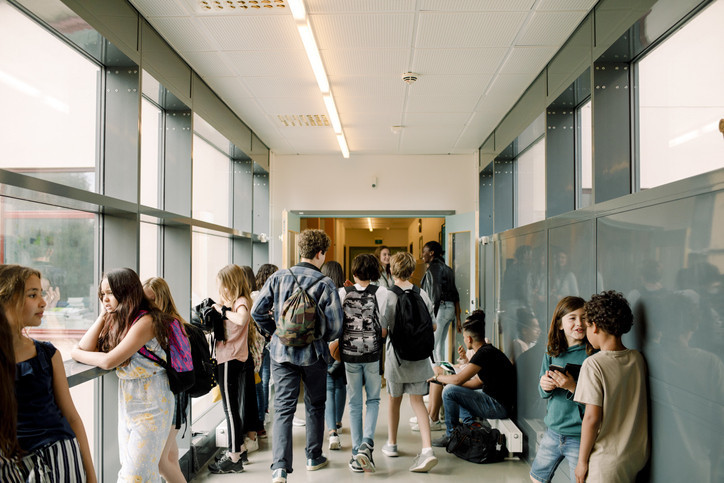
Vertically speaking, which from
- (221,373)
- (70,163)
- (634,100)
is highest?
(634,100)

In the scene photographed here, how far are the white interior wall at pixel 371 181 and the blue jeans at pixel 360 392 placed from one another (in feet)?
12.4

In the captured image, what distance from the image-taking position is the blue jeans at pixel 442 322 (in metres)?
6.08

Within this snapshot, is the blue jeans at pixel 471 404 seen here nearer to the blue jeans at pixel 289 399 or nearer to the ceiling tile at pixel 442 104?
the blue jeans at pixel 289 399

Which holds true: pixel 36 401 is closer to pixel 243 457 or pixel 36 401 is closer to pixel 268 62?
pixel 243 457

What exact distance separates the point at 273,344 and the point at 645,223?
7.34 feet

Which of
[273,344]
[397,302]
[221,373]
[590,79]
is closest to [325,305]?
[273,344]

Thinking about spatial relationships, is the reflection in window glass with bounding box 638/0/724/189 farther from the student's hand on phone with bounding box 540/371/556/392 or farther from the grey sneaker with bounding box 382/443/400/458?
the grey sneaker with bounding box 382/443/400/458

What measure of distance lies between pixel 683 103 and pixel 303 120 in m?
3.83

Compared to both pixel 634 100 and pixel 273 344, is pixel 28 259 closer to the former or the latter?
pixel 273 344

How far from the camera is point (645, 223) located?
219 cm

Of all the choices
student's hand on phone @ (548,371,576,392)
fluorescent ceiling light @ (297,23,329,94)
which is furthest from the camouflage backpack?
fluorescent ceiling light @ (297,23,329,94)

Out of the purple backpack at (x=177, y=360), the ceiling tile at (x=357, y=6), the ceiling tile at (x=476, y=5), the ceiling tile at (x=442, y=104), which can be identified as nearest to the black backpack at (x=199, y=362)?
the purple backpack at (x=177, y=360)

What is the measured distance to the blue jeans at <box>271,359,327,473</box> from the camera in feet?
10.4

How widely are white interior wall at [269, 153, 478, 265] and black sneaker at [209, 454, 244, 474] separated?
12.6 ft
